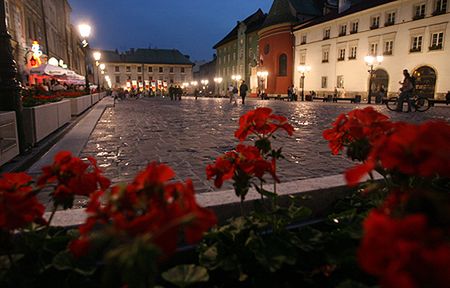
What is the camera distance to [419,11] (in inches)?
1135

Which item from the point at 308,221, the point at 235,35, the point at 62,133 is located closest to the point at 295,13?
the point at 235,35

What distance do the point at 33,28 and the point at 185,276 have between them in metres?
35.9

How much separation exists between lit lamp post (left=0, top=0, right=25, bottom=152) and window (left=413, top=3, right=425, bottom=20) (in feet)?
106

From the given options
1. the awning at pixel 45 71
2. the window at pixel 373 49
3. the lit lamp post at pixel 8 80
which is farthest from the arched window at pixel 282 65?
the lit lamp post at pixel 8 80

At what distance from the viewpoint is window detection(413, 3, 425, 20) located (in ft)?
93.4

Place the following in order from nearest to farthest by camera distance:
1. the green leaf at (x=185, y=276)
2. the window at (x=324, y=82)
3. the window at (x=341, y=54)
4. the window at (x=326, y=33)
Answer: the green leaf at (x=185, y=276)
the window at (x=341, y=54)
the window at (x=326, y=33)
the window at (x=324, y=82)

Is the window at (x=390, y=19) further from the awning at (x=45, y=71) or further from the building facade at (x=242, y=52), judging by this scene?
the awning at (x=45, y=71)

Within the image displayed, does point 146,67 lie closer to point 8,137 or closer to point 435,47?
point 435,47

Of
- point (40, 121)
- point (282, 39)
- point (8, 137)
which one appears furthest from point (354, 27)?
point (8, 137)

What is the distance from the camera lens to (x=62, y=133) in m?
7.86

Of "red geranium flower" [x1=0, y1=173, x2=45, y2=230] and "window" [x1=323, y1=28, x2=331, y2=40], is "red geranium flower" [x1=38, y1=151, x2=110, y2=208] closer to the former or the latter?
"red geranium flower" [x1=0, y1=173, x2=45, y2=230]

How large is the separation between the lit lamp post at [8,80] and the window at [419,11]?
3235cm

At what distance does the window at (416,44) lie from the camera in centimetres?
2873

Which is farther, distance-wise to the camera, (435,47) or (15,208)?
(435,47)
